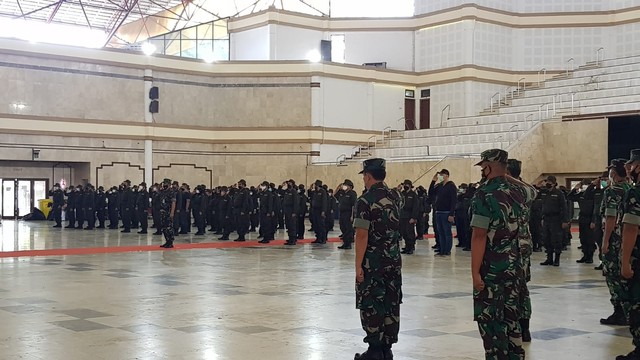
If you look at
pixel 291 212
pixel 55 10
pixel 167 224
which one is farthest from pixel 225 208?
pixel 55 10

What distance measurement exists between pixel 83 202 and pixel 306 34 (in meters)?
15.4

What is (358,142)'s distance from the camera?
117 ft

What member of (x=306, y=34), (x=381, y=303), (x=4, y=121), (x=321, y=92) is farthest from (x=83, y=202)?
(x=381, y=303)

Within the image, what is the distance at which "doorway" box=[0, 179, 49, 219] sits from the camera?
30.5m

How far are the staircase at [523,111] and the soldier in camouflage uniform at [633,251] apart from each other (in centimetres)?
2145

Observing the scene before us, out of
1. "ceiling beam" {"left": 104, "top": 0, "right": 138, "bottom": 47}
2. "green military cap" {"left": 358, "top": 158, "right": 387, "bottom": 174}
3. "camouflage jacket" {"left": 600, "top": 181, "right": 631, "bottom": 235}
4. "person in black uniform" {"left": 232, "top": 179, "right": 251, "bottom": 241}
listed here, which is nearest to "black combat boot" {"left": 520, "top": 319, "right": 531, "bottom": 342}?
"camouflage jacket" {"left": 600, "top": 181, "right": 631, "bottom": 235}

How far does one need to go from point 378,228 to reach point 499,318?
4.51ft

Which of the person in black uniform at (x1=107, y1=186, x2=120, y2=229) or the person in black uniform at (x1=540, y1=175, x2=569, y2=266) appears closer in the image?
the person in black uniform at (x1=540, y1=175, x2=569, y2=266)

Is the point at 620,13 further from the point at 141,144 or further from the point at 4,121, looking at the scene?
the point at 4,121

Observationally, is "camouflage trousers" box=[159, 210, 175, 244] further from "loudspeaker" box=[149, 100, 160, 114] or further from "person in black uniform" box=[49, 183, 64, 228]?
"loudspeaker" box=[149, 100, 160, 114]

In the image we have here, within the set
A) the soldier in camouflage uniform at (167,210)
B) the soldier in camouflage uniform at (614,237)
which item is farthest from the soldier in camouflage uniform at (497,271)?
the soldier in camouflage uniform at (167,210)

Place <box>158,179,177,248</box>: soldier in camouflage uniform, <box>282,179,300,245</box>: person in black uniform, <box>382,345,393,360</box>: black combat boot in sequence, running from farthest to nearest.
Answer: <box>282,179,300,245</box>: person in black uniform < <box>158,179,177,248</box>: soldier in camouflage uniform < <box>382,345,393,360</box>: black combat boot

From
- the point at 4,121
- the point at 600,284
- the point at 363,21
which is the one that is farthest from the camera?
the point at 363,21

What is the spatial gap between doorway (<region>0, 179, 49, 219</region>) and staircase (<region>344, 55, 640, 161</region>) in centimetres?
1304
